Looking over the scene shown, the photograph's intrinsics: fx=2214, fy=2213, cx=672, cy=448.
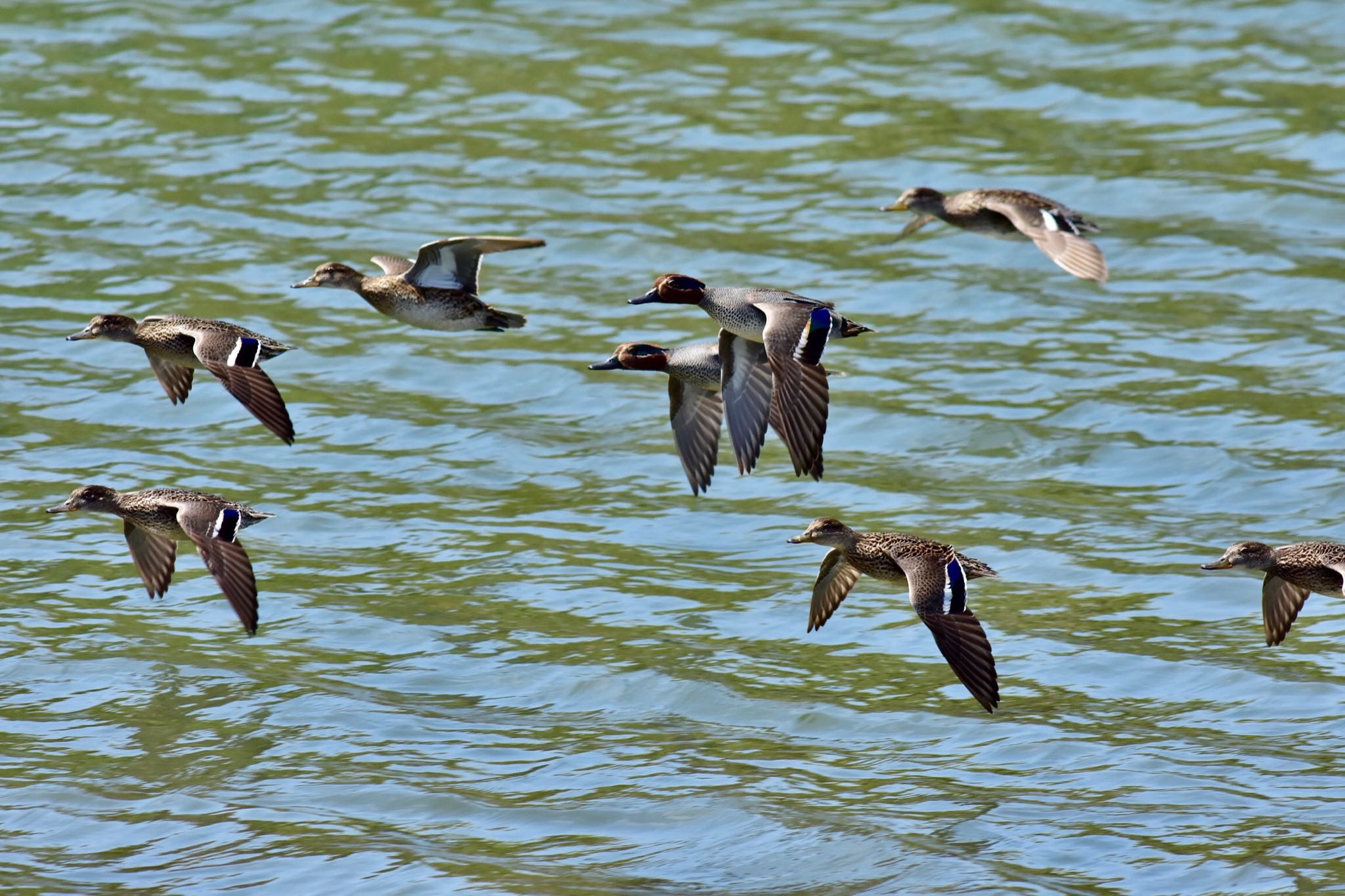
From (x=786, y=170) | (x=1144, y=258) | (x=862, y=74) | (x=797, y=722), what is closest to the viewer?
(x=797, y=722)

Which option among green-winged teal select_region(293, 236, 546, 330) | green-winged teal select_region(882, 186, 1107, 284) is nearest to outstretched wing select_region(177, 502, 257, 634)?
green-winged teal select_region(293, 236, 546, 330)

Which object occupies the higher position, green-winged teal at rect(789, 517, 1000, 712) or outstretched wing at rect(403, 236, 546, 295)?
outstretched wing at rect(403, 236, 546, 295)

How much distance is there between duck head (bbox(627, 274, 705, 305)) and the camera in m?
10.7

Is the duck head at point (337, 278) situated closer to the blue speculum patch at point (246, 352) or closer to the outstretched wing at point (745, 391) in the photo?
the blue speculum patch at point (246, 352)

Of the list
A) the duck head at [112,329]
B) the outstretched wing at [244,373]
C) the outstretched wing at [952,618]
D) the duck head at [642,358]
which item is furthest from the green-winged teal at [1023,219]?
the duck head at [112,329]

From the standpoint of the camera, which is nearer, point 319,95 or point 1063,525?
point 1063,525

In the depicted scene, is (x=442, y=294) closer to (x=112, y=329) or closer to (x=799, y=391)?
(x=112, y=329)

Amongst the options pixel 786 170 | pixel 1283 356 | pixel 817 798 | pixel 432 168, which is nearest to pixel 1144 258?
pixel 1283 356

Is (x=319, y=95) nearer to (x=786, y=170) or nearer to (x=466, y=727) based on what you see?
(x=786, y=170)

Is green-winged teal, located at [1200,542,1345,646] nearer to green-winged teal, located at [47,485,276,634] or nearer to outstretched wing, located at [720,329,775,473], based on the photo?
outstretched wing, located at [720,329,775,473]

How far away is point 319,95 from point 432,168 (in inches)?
76.9

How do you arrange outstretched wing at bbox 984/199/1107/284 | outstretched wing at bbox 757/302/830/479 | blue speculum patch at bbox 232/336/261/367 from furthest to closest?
outstretched wing at bbox 984/199/1107/284 < blue speculum patch at bbox 232/336/261/367 < outstretched wing at bbox 757/302/830/479

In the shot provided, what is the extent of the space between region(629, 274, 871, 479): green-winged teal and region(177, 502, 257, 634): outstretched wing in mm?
2246

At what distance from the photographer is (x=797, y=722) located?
10.7 m
